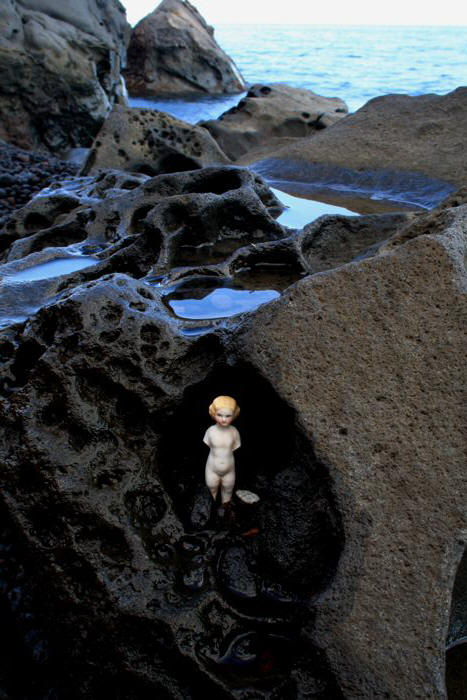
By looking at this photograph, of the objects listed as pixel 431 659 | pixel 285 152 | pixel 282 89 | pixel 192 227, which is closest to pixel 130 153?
pixel 285 152

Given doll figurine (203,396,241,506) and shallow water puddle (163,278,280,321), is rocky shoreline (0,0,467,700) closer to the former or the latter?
doll figurine (203,396,241,506)

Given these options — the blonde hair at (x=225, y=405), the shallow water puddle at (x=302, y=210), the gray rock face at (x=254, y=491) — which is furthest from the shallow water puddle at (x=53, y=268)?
the blonde hair at (x=225, y=405)

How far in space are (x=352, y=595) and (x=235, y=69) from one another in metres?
28.1

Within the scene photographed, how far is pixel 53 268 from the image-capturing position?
494 cm

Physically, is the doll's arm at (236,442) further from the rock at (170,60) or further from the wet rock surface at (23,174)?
the rock at (170,60)

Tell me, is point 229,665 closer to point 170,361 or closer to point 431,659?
point 431,659

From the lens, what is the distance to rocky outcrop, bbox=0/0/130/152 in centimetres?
1225

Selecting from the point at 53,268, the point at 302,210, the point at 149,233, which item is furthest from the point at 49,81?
the point at 149,233

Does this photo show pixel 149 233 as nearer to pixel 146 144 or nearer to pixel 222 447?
pixel 222 447

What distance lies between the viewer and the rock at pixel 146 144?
776cm

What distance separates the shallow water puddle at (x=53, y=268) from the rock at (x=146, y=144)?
306 cm

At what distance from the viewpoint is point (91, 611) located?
2551 mm

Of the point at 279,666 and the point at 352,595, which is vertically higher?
the point at 352,595

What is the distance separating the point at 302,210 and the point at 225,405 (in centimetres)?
456
